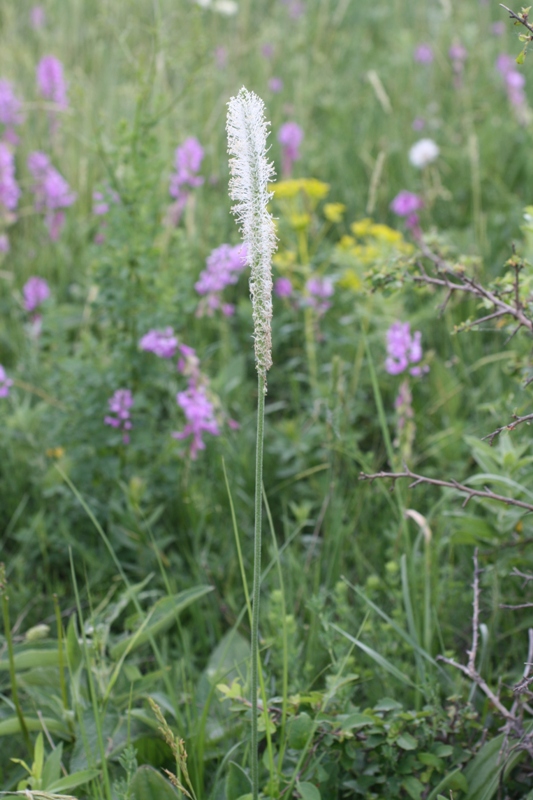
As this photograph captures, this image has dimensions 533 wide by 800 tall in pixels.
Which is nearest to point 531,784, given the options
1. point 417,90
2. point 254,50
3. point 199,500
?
point 199,500

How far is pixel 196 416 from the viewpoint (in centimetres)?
208

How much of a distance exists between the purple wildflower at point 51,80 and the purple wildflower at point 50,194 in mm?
458

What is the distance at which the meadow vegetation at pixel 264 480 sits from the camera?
129cm

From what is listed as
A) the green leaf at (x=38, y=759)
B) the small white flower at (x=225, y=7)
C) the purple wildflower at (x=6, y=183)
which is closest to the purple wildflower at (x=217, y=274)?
the purple wildflower at (x=6, y=183)

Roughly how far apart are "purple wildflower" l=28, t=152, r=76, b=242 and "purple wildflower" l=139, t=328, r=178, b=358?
147cm

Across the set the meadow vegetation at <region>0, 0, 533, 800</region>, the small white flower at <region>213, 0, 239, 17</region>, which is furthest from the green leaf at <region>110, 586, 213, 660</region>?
the small white flower at <region>213, 0, 239, 17</region>

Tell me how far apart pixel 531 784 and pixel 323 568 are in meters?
0.72

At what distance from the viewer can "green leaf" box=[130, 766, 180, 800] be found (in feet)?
3.92

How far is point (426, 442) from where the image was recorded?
89.7 inches

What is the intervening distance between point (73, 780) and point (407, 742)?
0.52 metres

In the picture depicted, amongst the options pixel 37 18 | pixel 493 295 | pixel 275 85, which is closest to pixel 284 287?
pixel 493 295

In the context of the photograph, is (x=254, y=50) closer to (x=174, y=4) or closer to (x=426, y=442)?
(x=174, y=4)

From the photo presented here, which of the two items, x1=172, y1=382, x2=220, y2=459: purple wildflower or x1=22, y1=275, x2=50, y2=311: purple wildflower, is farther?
Answer: x1=22, y1=275, x2=50, y2=311: purple wildflower

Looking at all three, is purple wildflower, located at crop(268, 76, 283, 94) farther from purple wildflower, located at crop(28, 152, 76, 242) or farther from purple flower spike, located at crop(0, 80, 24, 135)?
purple wildflower, located at crop(28, 152, 76, 242)
